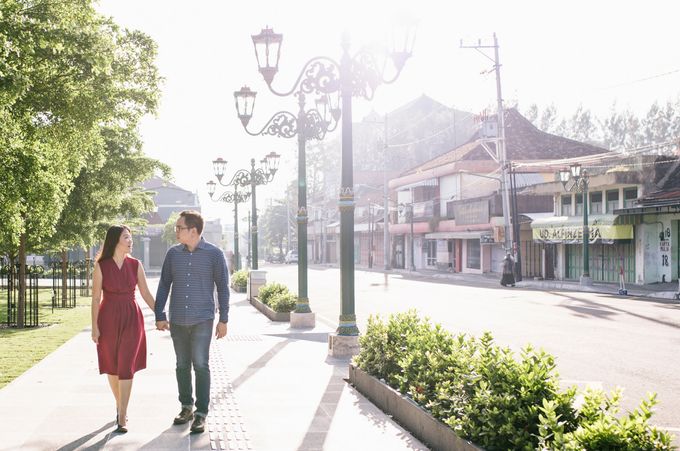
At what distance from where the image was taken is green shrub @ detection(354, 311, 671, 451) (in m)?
3.89

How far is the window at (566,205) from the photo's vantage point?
1516 inches

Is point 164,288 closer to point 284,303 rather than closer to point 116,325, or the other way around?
point 116,325

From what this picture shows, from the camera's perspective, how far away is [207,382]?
658cm

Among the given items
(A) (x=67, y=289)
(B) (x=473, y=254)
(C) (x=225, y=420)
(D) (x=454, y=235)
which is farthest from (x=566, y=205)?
(C) (x=225, y=420)

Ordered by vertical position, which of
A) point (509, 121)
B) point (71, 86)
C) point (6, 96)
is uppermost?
point (509, 121)

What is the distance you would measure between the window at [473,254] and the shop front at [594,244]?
32.9ft

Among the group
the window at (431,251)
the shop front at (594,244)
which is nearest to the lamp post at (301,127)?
the shop front at (594,244)

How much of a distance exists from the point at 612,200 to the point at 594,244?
241 cm

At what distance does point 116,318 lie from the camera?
6.46m

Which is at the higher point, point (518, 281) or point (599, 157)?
point (599, 157)

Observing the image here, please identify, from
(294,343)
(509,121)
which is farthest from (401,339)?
(509,121)

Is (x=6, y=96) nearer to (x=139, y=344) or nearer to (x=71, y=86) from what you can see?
(x=71, y=86)

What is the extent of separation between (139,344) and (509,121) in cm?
5367

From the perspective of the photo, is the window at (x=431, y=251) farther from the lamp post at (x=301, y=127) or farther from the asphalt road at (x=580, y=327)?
the lamp post at (x=301, y=127)
